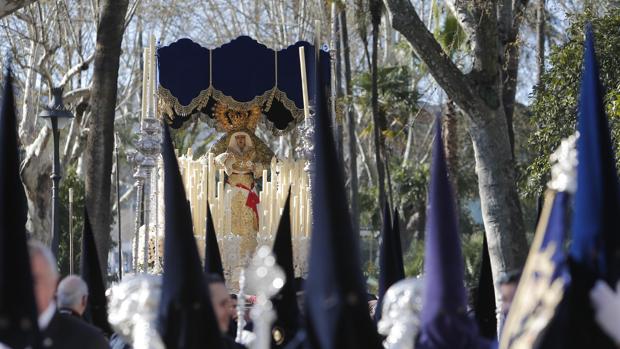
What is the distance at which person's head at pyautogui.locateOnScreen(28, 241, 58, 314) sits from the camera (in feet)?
17.9

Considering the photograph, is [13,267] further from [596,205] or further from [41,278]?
[596,205]

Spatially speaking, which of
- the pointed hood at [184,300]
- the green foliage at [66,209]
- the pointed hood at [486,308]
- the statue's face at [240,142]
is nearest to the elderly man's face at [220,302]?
the pointed hood at [184,300]

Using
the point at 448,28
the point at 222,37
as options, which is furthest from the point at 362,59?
the point at 448,28

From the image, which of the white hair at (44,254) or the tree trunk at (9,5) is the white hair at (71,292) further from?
the tree trunk at (9,5)

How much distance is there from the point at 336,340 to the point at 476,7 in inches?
333

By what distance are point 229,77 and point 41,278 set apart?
935cm

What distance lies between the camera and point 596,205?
17.4 ft

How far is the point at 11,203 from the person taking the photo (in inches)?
211

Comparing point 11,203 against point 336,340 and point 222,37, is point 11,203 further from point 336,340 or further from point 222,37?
point 222,37

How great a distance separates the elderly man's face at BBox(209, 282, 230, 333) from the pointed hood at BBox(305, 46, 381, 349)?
2.35 feet

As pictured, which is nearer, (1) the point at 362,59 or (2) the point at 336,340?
(2) the point at 336,340

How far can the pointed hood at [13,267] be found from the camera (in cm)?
523

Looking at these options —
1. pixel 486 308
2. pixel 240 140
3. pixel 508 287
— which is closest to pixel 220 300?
pixel 508 287

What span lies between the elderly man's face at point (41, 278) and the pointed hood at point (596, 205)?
96.2 inches
